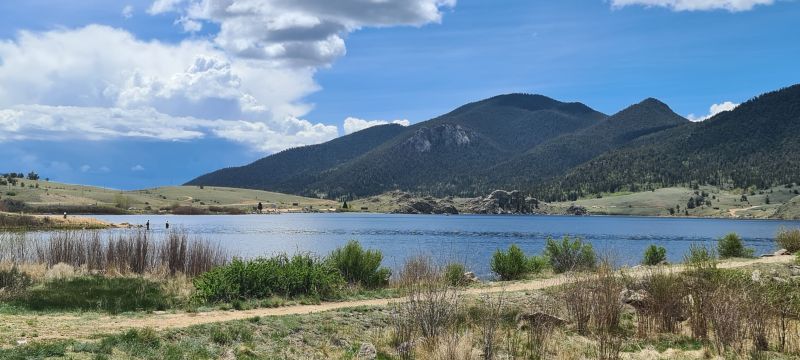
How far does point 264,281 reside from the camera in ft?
70.5

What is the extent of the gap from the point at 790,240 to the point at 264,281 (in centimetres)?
3057

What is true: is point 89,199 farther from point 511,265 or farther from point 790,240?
point 790,240

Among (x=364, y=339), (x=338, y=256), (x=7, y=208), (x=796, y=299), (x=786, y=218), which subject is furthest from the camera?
(x=786, y=218)

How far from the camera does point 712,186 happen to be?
200 m

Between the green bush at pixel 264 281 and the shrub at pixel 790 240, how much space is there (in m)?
27.0

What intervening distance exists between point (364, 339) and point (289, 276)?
7096 mm

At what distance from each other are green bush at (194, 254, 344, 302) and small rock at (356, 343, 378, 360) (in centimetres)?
794

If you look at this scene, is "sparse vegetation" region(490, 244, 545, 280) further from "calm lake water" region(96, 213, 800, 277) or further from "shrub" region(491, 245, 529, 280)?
"calm lake water" region(96, 213, 800, 277)

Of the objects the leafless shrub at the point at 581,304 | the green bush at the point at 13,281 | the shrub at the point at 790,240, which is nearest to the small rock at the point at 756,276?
the leafless shrub at the point at 581,304

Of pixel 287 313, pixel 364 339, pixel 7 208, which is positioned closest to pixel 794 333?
pixel 364 339

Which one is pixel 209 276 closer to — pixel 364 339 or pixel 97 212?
pixel 364 339

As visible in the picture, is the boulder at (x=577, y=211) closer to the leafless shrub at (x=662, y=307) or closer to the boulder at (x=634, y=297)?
the boulder at (x=634, y=297)

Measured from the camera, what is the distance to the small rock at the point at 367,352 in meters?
13.4

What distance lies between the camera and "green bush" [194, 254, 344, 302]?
67.2ft
